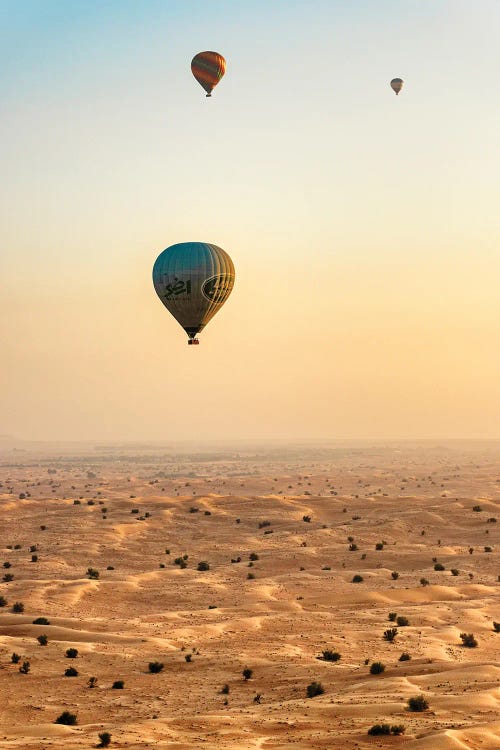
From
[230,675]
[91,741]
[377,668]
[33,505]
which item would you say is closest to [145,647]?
[230,675]

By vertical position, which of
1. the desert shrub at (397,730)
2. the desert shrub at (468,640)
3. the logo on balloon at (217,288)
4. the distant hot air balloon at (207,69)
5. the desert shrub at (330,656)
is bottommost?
the desert shrub at (468,640)

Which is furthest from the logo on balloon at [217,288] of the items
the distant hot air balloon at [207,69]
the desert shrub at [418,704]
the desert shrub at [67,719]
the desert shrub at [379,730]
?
the desert shrub at [379,730]

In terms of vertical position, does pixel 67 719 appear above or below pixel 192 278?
below

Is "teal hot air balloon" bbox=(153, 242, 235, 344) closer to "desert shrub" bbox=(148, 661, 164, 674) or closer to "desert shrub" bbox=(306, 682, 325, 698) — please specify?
"desert shrub" bbox=(148, 661, 164, 674)

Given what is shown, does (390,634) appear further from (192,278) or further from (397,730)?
(192,278)

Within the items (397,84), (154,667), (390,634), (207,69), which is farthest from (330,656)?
(397,84)

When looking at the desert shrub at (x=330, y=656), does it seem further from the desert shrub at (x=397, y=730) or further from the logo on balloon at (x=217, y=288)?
the logo on balloon at (x=217, y=288)

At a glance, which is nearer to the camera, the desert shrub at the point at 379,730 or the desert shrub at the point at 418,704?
the desert shrub at the point at 379,730

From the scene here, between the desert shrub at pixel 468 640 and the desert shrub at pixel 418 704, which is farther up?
the desert shrub at pixel 418 704
